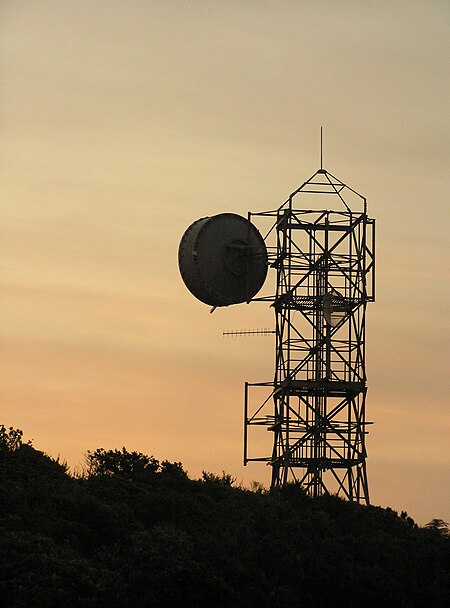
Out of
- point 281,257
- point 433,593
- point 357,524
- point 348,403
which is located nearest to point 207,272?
point 281,257

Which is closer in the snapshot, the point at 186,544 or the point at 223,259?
the point at 186,544

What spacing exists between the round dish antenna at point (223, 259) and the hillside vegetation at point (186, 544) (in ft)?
24.0

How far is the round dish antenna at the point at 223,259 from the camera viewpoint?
68.2 m

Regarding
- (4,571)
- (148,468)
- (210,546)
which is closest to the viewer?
(4,571)

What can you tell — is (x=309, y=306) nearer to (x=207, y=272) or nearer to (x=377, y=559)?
(x=207, y=272)

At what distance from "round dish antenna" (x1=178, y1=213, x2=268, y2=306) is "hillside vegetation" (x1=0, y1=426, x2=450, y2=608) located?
7308 mm

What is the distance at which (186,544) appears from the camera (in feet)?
184

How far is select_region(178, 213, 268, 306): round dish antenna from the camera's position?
224ft

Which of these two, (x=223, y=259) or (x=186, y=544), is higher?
(x=223, y=259)

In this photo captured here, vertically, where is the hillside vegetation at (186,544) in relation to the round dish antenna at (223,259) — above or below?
below

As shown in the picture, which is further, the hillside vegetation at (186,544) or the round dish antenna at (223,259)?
the round dish antenna at (223,259)

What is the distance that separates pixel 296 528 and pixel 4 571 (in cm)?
1204

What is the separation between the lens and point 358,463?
67.4 m

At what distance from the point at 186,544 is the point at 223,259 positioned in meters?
15.6
